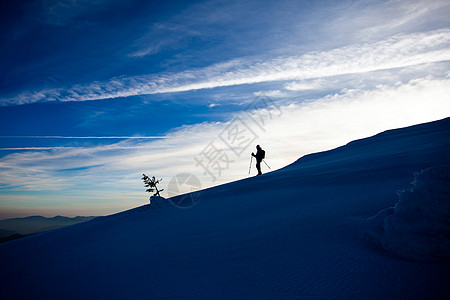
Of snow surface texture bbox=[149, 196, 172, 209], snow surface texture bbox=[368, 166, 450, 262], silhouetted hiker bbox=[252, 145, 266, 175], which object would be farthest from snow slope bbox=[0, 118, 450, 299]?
silhouetted hiker bbox=[252, 145, 266, 175]

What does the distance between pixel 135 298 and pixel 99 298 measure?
0.37 meters

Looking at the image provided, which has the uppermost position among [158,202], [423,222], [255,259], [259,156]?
[259,156]

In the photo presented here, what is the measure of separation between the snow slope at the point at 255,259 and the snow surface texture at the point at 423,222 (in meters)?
0.05

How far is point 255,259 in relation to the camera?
2.14 m

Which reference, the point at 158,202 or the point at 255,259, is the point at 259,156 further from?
the point at 255,259

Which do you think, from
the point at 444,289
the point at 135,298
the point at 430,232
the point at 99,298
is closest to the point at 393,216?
the point at 430,232

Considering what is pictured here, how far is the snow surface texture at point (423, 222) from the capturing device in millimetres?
1639

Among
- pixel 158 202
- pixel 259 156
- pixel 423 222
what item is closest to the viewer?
pixel 423 222

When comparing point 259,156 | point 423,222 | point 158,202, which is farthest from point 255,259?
point 259,156

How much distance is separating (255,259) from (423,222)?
1.36 m

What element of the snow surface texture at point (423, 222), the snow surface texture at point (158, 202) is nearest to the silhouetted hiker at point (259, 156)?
the snow surface texture at point (158, 202)

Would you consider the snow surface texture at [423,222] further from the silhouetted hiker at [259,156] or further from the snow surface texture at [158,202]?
the silhouetted hiker at [259,156]

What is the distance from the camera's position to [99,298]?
76.6 inches

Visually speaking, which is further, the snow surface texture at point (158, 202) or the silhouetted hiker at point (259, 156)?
the silhouetted hiker at point (259, 156)
